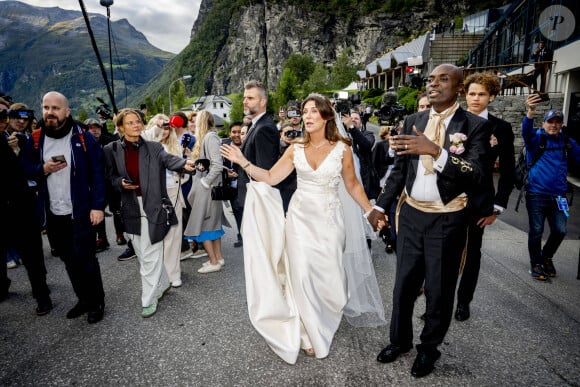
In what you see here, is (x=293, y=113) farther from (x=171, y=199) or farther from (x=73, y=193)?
(x=73, y=193)

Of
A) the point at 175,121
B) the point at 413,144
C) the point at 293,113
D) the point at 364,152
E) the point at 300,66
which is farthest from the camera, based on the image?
the point at 300,66

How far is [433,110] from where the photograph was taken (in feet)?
8.89

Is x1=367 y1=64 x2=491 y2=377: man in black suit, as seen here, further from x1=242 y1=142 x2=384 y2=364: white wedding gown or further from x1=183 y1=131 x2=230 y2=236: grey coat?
x1=183 y1=131 x2=230 y2=236: grey coat

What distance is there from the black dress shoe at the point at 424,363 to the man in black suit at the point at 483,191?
1.09 m

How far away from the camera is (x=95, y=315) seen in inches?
148

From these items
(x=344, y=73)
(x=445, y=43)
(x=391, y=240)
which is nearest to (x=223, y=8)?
(x=344, y=73)

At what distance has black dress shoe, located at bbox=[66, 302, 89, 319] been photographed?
3.84 meters

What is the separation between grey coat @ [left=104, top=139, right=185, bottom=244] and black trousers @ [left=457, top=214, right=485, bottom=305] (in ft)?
10.9

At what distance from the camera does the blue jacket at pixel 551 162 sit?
174 inches

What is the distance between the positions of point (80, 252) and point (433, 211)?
363 cm

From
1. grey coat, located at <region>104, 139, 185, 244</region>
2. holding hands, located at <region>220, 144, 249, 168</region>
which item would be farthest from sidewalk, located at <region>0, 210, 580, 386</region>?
holding hands, located at <region>220, 144, 249, 168</region>

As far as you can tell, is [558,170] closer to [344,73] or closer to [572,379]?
[572,379]

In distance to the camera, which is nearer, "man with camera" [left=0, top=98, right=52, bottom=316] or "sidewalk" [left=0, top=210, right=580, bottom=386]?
"sidewalk" [left=0, top=210, right=580, bottom=386]

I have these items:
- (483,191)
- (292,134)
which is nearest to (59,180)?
(292,134)
